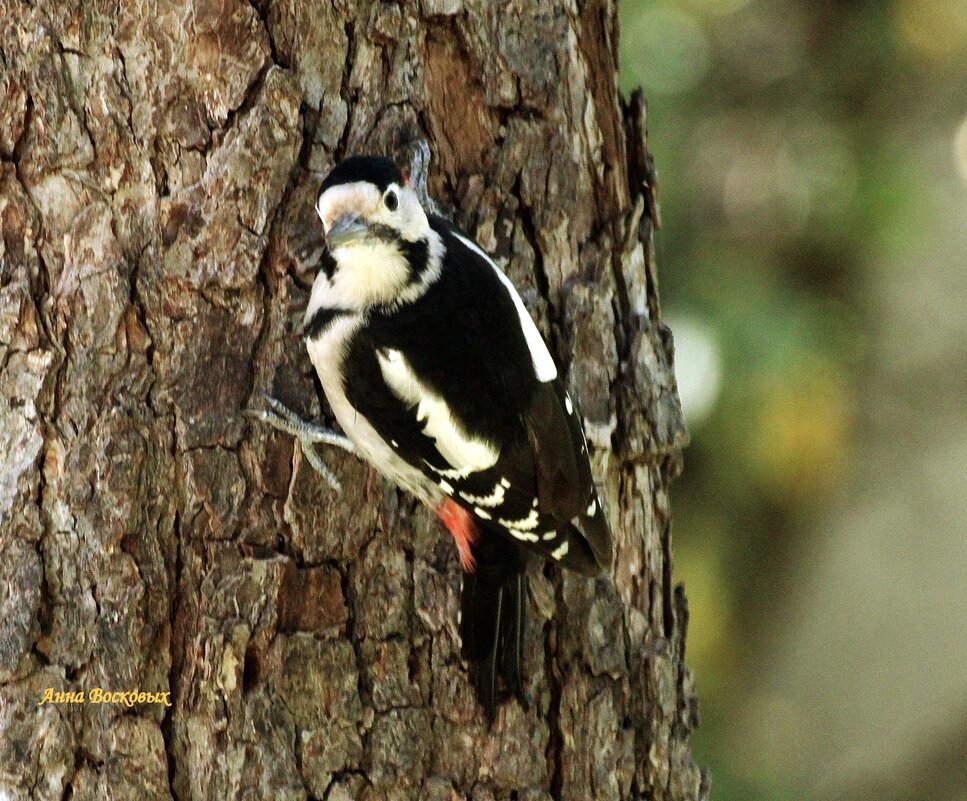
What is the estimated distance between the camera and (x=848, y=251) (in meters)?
3.55

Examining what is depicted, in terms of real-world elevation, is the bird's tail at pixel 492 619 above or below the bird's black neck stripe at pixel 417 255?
below

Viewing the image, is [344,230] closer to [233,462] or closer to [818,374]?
[233,462]

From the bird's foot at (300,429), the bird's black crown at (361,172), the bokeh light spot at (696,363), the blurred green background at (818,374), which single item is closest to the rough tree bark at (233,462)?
the bird's foot at (300,429)

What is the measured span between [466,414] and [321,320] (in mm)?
242

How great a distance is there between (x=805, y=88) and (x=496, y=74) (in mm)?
2137

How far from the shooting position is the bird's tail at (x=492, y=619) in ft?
5.15

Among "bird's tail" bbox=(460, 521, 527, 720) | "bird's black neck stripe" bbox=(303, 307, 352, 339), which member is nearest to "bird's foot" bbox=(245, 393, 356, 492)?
"bird's black neck stripe" bbox=(303, 307, 352, 339)

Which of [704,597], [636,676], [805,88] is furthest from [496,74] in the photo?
[704,597]

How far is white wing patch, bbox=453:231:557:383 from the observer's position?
1.61 meters

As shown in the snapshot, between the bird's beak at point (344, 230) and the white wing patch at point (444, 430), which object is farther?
the white wing patch at point (444, 430)

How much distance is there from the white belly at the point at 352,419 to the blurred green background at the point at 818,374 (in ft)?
5.08

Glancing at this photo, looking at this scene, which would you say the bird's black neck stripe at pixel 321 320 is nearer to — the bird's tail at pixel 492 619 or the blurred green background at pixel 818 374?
the bird's tail at pixel 492 619

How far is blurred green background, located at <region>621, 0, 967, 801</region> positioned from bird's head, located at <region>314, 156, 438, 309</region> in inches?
Result: 60.3

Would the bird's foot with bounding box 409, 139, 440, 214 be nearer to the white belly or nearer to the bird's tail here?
the white belly
